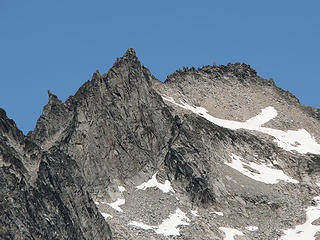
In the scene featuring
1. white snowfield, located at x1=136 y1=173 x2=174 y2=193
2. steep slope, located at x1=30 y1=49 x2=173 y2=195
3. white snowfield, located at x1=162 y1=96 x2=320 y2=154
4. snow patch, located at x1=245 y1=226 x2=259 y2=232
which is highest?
white snowfield, located at x1=162 y1=96 x2=320 y2=154

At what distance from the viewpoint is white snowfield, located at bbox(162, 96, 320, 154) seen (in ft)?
513

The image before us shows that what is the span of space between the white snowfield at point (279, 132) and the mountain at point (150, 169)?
228mm

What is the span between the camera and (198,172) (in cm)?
13388

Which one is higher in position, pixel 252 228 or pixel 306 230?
pixel 306 230

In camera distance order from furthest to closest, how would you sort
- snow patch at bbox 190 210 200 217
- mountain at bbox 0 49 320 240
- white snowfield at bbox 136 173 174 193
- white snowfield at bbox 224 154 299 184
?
white snowfield at bbox 224 154 299 184
white snowfield at bbox 136 173 174 193
snow patch at bbox 190 210 200 217
mountain at bbox 0 49 320 240

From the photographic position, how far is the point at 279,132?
163 m

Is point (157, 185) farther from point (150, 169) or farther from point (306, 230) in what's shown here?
point (306, 230)

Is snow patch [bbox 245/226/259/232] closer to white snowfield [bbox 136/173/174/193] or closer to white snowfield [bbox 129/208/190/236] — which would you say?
white snowfield [bbox 129/208/190/236]

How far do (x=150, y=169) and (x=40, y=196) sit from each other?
29669 mm

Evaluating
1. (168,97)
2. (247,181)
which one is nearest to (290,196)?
(247,181)

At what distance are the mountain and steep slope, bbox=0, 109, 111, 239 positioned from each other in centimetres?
16

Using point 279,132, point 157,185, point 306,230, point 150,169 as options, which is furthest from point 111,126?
point 279,132

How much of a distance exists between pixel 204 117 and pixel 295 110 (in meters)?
24.9

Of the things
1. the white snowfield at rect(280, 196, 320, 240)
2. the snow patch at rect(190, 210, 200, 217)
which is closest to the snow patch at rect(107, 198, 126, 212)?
the snow patch at rect(190, 210, 200, 217)
